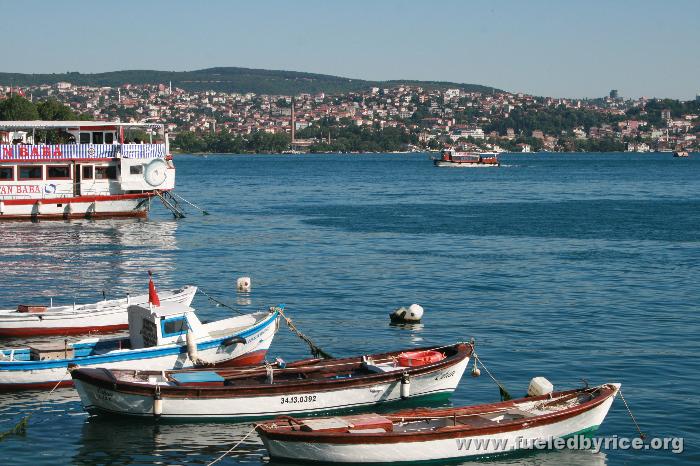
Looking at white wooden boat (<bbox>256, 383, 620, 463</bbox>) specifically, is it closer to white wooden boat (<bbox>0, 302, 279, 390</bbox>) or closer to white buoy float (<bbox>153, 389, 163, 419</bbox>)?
white buoy float (<bbox>153, 389, 163, 419</bbox>)

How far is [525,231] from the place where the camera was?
68.9 meters

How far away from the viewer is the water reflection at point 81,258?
4216cm

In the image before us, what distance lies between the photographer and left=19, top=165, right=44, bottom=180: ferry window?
2692 inches

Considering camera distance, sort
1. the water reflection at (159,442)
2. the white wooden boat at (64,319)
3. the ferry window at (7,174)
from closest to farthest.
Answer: the water reflection at (159,442) → the white wooden boat at (64,319) → the ferry window at (7,174)

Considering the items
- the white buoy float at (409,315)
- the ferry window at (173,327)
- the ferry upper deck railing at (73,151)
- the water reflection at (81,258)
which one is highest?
the ferry upper deck railing at (73,151)

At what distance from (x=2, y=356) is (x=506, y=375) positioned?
1295 cm

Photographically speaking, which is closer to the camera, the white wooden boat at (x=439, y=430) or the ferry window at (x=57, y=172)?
the white wooden boat at (x=439, y=430)

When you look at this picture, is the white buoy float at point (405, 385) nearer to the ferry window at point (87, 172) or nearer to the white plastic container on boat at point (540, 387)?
the white plastic container on boat at point (540, 387)

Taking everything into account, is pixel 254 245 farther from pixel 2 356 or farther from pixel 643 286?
pixel 2 356

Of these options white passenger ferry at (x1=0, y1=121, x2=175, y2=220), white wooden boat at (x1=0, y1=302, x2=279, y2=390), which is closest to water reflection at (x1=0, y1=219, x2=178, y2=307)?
white passenger ferry at (x1=0, y1=121, x2=175, y2=220)

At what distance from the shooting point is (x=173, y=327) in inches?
1062

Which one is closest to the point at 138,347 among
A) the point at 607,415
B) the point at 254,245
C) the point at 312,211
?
the point at 607,415

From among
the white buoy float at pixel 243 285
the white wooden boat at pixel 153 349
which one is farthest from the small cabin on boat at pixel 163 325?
the white buoy float at pixel 243 285

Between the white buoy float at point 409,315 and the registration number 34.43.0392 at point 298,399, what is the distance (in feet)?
38.9
